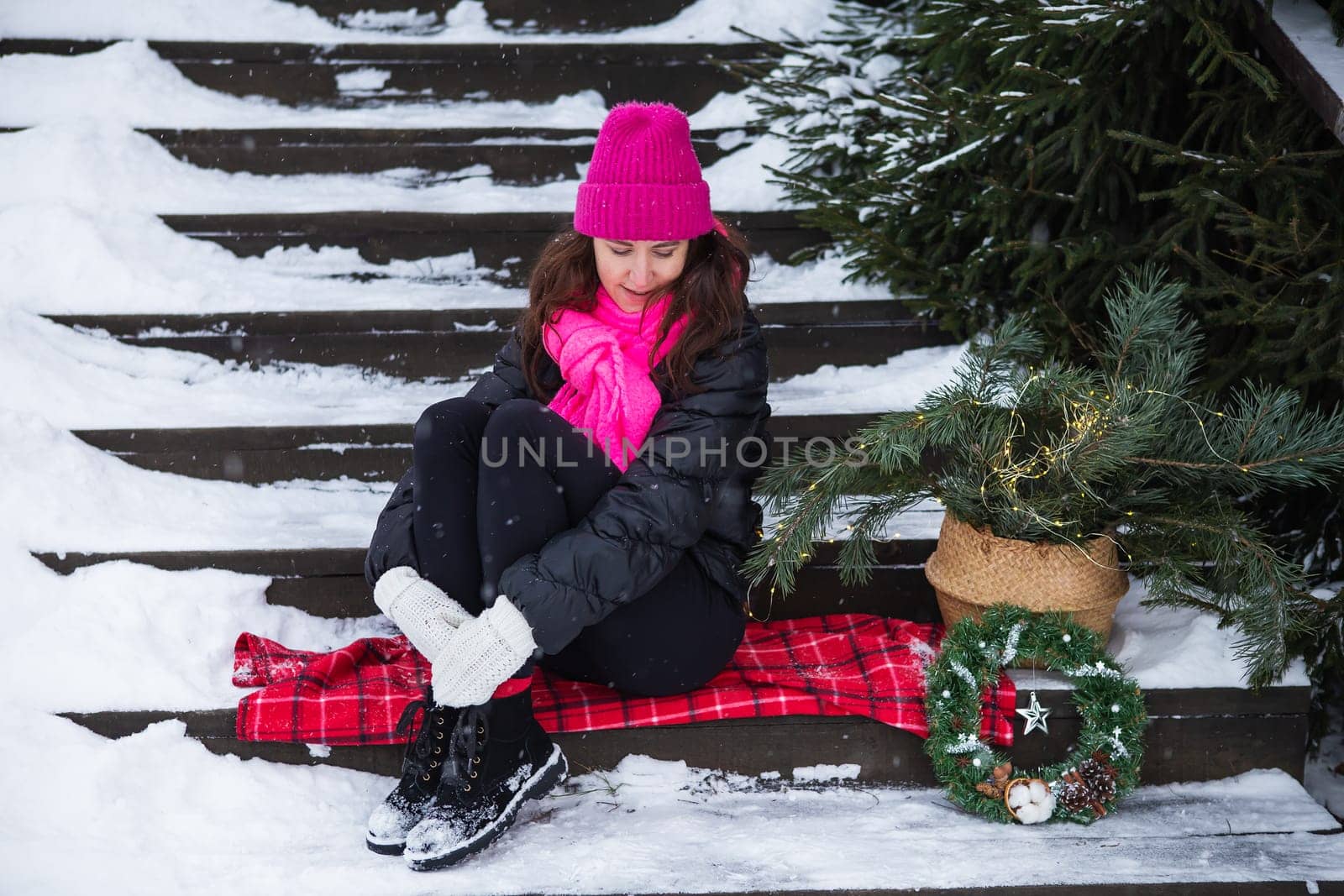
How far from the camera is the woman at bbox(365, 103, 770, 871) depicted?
191 centimetres

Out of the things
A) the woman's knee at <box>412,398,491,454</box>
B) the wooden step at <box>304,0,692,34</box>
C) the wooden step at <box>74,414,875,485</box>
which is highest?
the wooden step at <box>304,0,692,34</box>

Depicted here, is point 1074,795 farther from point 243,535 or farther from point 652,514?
point 243,535

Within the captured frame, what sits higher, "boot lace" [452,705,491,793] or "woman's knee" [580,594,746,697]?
"woman's knee" [580,594,746,697]

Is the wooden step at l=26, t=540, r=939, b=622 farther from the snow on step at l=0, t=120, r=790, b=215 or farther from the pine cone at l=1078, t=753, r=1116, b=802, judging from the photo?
the snow on step at l=0, t=120, r=790, b=215

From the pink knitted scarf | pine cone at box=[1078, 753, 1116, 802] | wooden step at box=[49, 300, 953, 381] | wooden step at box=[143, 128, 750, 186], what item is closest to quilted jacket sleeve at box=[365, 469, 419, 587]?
the pink knitted scarf

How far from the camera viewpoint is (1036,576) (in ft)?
6.99

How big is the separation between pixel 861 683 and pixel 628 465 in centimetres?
64

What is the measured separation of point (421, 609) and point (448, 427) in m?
0.33

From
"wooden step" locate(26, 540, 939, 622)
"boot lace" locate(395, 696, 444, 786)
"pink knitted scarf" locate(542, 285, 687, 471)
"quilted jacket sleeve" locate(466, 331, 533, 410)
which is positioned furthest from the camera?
"wooden step" locate(26, 540, 939, 622)

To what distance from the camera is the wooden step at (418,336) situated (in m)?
2.94

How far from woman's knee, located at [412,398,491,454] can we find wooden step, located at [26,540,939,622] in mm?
553

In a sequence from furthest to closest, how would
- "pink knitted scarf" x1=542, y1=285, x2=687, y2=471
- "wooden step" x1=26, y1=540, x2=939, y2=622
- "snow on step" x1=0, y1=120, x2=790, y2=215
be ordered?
"snow on step" x1=0, y1=120, x2=790, y2=215
"wooden step" x1=26, y1=540, x2=939, y2=622
"pink knitted scarf" x1=542, y1=285, x2=687, y2=471

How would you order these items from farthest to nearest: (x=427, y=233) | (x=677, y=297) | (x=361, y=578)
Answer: (x=427, y=233), (x=361, y=578), (x=677, y=297)

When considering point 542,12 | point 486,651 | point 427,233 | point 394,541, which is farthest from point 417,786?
point 542,12
